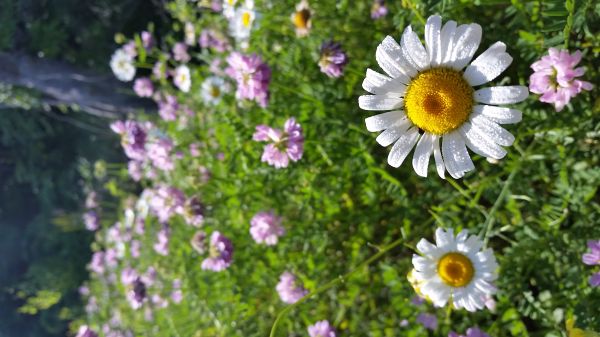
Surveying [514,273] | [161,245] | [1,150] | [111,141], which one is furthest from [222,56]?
[1,150]

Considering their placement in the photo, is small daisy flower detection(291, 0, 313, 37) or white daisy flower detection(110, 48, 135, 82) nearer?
small daisy flower detection(291, 0, 313, 37)

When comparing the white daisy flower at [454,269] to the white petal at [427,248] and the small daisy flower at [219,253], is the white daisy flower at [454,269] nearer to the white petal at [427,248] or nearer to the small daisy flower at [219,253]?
the white petal at [427,248]

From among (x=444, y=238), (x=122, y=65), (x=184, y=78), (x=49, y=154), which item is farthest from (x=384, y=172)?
(x=49, y=154)

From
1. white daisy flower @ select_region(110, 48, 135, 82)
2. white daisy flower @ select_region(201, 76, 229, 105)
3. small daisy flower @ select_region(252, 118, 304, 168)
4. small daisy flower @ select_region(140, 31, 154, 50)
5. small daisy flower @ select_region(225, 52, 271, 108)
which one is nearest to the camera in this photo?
small daisy flower @ select_region(252, 118, 304, 168)

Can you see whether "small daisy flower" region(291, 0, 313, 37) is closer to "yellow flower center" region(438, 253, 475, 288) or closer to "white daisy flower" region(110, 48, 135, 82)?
"yellow flower center" region(438, 253, 475, 288)

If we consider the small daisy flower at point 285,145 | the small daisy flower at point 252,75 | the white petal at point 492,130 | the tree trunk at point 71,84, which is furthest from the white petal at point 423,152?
the tree trunk at point 71,84

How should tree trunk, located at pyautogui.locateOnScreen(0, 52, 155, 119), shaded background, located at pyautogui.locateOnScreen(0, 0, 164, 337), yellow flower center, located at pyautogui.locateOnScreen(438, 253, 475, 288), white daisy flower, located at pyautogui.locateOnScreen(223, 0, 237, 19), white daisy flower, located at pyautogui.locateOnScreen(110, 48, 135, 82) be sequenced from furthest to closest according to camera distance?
shaded background, located at pyautogui.locateOnScreen(0, 0, 164, 337)
tree trunk, located at pyautogui.locateOnScreen(0, 52, 155, 119)
white daisy flower, located at pyautogui.locateOnScreen(110, 48, 135, 82)
white daisy flower, located at pyautogui.locateOnScreen(223, 0, 237, 19)
yellow flower center, located at pyautogui.locateOnScreen(438, 253, 475, 288)

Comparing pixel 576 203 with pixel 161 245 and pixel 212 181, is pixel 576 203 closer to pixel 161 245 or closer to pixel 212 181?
pixel 212 181

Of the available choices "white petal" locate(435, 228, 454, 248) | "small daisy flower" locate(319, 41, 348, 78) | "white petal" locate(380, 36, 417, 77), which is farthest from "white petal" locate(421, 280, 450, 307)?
"small daisy flower" locate(319, 41, 348, 78)

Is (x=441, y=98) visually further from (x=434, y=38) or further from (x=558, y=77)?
(x=558, y=77)
